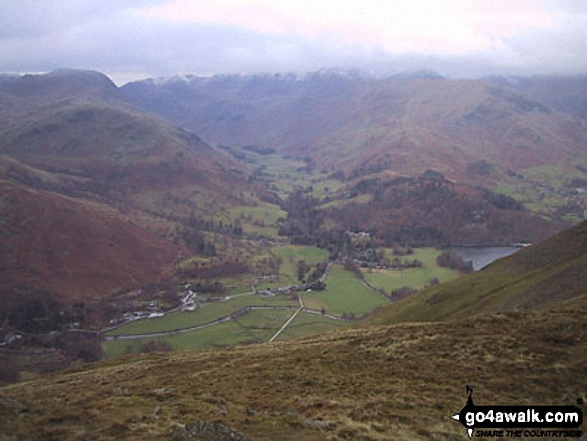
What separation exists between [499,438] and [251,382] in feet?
58.6

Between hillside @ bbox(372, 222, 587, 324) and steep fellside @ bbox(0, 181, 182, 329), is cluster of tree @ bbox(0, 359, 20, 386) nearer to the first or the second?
steep fellside @ bbox(0, 181, 182, 329)

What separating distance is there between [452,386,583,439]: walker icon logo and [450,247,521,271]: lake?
143m

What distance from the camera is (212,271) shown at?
155m

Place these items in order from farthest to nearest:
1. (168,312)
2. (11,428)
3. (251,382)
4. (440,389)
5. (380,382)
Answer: (168,312)
(251,382)
(380,382)
(440,389)
(11,428)

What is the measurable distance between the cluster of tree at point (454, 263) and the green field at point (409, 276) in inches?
91.3

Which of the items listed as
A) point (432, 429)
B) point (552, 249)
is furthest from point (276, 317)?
point (432, 429)

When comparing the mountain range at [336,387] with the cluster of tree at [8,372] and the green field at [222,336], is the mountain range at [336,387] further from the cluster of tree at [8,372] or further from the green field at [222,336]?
the green field at [222,336]

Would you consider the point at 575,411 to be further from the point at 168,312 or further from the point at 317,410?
the point at 168,312

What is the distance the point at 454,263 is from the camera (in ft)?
534

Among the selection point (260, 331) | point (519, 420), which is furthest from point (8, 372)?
point (519, 420)

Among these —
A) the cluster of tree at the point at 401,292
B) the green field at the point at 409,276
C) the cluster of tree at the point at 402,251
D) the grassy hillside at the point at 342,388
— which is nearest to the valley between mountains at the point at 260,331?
the grassy hillside at the point at 342,388

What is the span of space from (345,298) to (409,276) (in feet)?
104

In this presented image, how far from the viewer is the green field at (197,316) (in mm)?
110562

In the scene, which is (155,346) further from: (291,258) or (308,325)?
(291,258)
